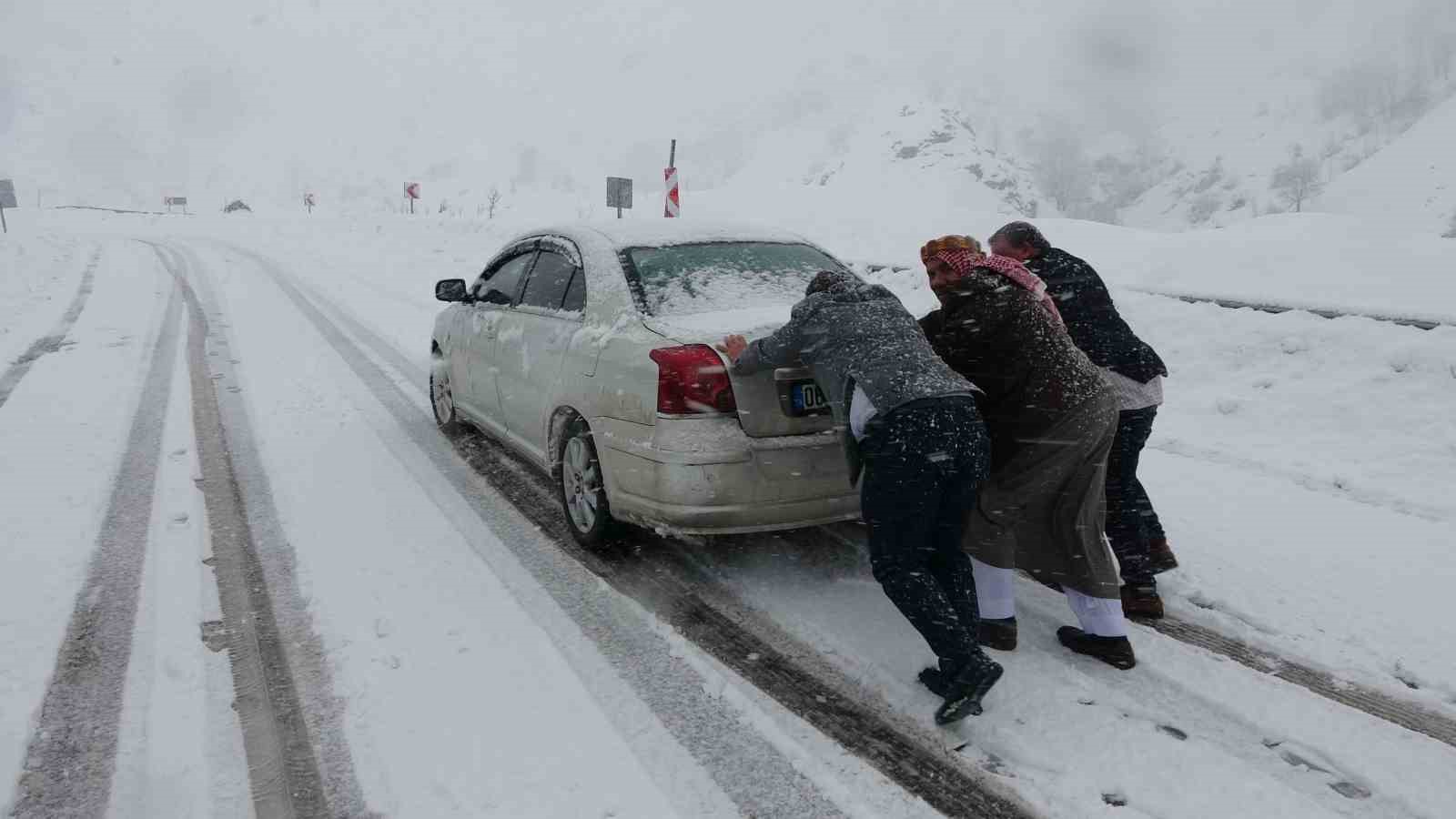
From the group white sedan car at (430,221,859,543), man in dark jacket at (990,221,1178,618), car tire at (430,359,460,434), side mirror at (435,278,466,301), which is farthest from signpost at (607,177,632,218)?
man in dark jacket at (990,221,1178,618)

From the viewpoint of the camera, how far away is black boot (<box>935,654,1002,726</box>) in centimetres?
278

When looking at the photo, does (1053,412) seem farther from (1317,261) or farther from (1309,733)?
(1317,261)

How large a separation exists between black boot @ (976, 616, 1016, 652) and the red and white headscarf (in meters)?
1.17

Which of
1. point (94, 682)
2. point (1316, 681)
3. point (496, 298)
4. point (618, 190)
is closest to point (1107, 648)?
point (1316, 681)

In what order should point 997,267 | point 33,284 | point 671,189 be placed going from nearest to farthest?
1. point 997,267
2. point 671,189
3. point 33,284

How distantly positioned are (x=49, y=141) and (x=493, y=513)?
595 feet

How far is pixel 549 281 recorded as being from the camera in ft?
15.8

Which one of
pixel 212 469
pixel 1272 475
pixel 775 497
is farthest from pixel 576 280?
pixel 1272 475

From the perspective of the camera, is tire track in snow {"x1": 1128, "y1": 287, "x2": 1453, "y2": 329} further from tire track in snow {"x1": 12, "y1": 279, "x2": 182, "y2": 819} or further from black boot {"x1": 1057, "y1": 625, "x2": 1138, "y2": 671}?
tire track in snow {"x1": 12, "y1": 279, "x2": 182, "y2": 819}

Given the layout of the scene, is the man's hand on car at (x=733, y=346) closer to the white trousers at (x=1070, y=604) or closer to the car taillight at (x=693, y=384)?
the car taillight at (x=693, y=384)

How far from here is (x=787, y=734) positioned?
9.07 feet

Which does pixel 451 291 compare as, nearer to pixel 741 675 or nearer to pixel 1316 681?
pixel 741 675

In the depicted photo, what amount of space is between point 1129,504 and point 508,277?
3.84 m

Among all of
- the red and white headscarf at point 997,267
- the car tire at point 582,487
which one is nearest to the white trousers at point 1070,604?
the red and white headscarf at point 997,267
